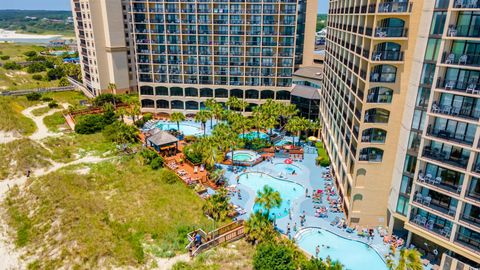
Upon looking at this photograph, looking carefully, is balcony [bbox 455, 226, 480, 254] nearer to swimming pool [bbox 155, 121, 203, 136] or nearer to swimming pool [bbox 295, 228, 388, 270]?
swimming pool [bbox 295, 228, 388, 270]

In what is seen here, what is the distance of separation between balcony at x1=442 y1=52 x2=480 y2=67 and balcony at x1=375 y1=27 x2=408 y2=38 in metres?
5.61

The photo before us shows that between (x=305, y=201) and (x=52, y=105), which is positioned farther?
(x=52, y=105)

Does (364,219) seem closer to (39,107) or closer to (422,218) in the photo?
(422,218)

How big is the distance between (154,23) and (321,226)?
63.9 meters

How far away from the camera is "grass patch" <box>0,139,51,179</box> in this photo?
58769 millimetres

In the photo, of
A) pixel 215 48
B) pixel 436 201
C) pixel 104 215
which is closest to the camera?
pixel 436 201

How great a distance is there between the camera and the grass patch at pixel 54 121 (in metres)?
80.1

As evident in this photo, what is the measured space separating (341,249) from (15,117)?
8213 cm

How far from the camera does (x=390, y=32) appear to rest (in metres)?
36.9

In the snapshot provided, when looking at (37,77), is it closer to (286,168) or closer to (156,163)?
(156,163)

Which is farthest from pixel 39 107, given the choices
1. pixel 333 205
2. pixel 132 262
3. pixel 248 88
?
pixel 333 205

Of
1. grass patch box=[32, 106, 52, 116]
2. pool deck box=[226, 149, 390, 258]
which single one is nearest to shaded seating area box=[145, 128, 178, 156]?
pool deck box=[226, 149, 390, 258]

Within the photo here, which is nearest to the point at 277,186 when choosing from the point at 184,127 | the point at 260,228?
the point at 260,228

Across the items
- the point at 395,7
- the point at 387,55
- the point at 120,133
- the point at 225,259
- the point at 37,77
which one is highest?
the point at 395,7
